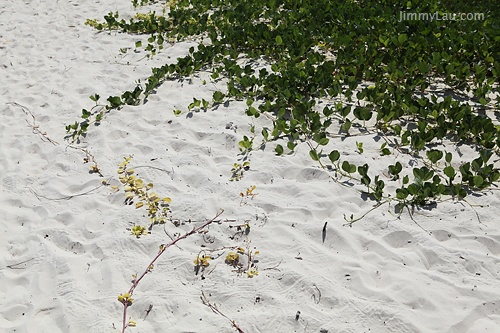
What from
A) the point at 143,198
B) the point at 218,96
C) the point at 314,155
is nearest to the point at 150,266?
the point at 143,198

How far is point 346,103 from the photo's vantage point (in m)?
4.15

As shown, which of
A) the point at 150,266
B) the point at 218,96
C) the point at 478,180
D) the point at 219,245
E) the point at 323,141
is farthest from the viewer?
the point at 218,96

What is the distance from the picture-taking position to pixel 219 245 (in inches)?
105

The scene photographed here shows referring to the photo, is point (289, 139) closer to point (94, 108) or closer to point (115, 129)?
point (115, 129)

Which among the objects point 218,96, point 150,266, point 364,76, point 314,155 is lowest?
point 150,266

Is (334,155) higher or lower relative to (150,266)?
higher

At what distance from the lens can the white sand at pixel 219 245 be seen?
7.22ft

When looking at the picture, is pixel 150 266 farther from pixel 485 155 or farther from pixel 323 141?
pixel 485 155

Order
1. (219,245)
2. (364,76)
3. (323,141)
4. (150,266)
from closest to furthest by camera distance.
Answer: (150,266), (219,245), (323,141), (364,76)

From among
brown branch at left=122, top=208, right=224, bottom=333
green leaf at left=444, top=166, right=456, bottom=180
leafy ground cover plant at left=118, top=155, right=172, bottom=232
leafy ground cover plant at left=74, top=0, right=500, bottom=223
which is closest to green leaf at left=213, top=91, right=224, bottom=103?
leafy ground cover plant at left=74, top=0, right=500, bottom=223

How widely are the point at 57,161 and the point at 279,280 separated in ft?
7.75

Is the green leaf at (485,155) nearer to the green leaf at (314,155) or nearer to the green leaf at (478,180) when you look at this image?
the green leaf at (478,180)

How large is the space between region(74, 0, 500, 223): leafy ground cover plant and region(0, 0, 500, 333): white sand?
7.8 inches

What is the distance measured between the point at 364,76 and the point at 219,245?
299cm
